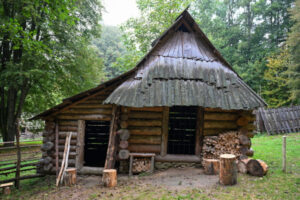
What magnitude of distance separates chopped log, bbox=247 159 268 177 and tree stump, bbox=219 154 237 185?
1.22 meters

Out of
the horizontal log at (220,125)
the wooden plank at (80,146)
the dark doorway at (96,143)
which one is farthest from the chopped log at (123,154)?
the horizontal log at (220,125)

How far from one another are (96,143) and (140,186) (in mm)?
6129

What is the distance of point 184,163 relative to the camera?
755 centimetres

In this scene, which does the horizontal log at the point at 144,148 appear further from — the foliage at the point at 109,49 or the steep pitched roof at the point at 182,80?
the foliage at the point at 109,49

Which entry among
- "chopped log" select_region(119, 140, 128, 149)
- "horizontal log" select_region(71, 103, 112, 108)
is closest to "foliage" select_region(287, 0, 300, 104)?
"chopped log" select_region(119, 140, 128, 149)

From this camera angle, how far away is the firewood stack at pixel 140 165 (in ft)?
24.0

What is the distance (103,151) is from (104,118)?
3.49 meters

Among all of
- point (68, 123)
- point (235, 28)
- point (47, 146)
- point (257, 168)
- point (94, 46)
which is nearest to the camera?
point (257, 168)

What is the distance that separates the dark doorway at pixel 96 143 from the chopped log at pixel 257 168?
6940 millimetres

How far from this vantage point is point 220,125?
779cm

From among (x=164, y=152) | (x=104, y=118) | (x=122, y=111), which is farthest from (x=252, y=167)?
(x=104, y=118)

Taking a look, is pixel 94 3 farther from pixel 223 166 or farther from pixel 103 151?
pixel 223 166

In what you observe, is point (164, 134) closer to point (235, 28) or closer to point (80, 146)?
point (80, 146)

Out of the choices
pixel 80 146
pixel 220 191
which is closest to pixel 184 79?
pixel 220 191
